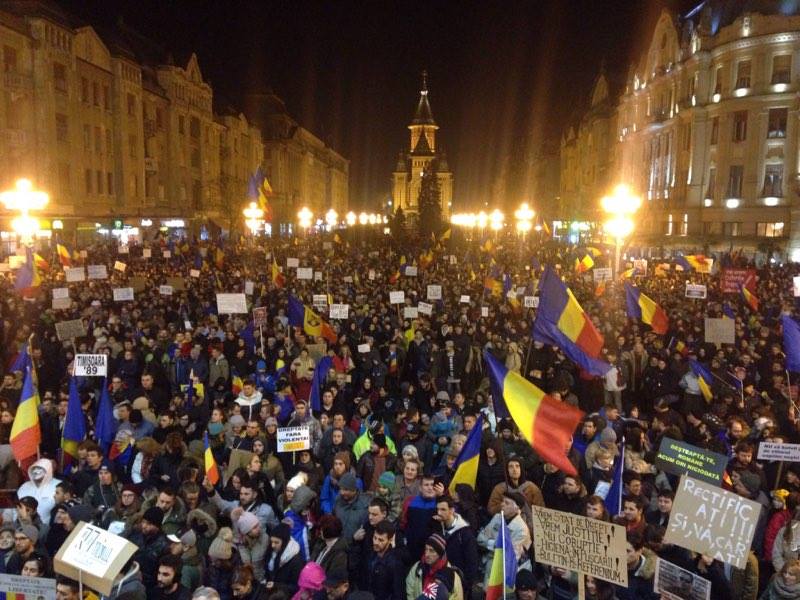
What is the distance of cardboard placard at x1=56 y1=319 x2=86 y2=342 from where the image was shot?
14.3 meters

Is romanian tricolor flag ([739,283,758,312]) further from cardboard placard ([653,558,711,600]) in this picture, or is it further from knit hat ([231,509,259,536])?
knit hat ([231,509,259,536])

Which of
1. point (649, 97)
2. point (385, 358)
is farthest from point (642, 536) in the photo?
point (649, 97)

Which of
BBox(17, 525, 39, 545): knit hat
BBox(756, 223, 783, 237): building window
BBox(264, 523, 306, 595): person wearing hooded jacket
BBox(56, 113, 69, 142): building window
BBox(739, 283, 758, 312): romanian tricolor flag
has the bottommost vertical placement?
BBox(264, 523, 306, 595): person wearing hooded jacket

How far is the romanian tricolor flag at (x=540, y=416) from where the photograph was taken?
7.34 meters

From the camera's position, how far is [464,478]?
26.2 feet

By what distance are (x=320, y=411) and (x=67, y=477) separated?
13.2 feet

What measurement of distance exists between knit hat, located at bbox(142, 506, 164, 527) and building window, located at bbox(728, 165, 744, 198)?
43672 millimetres

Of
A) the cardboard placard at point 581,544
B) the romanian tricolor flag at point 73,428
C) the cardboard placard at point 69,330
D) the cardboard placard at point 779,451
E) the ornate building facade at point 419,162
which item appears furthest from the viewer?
Answer: the ornate building facade at point 419,162

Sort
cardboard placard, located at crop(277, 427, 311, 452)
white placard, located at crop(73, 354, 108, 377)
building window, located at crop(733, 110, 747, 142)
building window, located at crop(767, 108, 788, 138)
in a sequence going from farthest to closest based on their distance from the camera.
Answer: building window, located at crop(733, 110, 747, 142)
building window, located at crop(767, 108, 788, 138)
white placard, located at crop(73, 354, 108, 377)
cardboard placard, located at crop(277, 427, 311, 452)

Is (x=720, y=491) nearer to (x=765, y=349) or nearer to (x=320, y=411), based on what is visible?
(x=320, y=411)

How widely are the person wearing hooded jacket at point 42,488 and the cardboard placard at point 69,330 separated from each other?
698 cm

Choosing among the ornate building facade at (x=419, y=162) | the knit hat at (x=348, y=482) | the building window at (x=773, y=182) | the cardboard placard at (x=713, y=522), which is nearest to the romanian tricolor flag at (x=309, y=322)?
the knit hat at (x=348, y=482)

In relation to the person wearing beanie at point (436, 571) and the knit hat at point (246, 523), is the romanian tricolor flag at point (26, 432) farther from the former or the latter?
the person wearing beanie at point (436, 571)

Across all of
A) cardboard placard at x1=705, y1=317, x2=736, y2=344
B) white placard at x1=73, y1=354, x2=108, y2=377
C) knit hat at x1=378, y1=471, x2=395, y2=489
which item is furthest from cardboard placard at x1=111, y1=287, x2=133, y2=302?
cardboard placard at x1=705, y1=317, x2=736, y2=344
